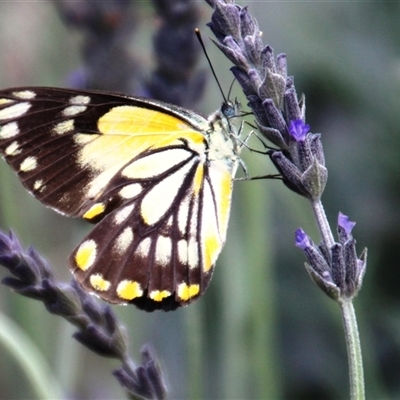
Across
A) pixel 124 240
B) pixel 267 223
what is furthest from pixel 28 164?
pixel 267 223

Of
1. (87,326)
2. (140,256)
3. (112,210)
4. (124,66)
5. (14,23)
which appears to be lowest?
(87,326)

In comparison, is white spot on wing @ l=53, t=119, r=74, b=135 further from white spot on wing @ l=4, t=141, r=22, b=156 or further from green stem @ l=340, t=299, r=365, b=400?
green stem @ l=340, t=299, r=365, b=400

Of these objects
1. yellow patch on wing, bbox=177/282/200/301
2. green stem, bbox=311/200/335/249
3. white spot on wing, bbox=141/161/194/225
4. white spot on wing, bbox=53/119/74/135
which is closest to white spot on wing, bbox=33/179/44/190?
white spot on wing, bbox=53/119/74/135

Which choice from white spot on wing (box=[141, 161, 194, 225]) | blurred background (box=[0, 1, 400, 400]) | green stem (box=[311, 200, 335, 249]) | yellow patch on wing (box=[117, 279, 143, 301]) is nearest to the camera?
green stem (box=[311, 200, 335, 249])

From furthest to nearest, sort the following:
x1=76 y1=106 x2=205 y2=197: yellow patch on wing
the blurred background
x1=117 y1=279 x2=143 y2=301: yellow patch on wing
A: the blurred background → x1=76 y1=106 x2=205 y2=197: yellow patch on wing → x1=117 y1=279 x2=143 y2=301: yellow patch on wing

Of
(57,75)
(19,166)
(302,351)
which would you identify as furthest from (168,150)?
(57,75)

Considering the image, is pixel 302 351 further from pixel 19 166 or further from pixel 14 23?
pixel 14 23

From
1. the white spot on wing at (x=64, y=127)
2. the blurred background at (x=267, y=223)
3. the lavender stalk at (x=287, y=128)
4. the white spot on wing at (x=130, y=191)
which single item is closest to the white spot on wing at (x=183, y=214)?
the white spot on wing at (x=130, y=191)
